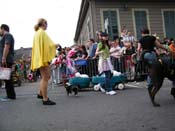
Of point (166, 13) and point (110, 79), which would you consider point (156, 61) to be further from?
point (166, 13)

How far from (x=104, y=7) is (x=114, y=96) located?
13.1 metres

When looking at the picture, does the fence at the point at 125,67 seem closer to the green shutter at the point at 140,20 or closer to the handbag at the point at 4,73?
the handbag at the point at 4,73

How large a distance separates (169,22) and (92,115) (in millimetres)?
17877

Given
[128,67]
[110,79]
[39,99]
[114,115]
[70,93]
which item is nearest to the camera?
[114,115]

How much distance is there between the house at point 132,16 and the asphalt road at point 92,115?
13019mm

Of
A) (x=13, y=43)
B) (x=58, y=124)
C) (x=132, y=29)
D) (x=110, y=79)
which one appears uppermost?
(x=132, y=29)

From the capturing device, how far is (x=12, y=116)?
7898 mm

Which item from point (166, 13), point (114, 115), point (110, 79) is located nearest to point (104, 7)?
point (166, 13)

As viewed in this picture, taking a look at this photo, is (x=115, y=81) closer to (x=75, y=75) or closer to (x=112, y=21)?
(x=75, y=75)

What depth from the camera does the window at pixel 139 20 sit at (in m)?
23.6

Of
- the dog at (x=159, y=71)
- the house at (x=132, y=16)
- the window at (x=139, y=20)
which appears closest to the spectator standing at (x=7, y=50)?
the dog at (x=159, y=71)

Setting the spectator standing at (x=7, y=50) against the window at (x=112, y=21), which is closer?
the spectator standing at (x=7, y=50)

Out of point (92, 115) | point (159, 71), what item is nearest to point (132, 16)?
point (159, 71)

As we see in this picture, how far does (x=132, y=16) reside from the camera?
23484 millimetres
